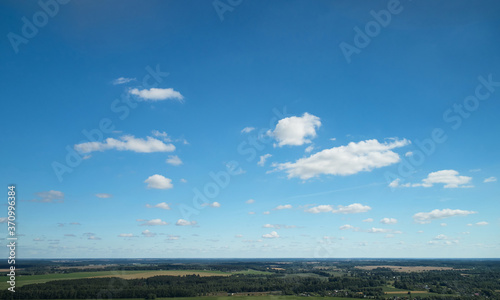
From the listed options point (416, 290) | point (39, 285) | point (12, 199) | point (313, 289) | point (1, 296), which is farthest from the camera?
point (313, 289)

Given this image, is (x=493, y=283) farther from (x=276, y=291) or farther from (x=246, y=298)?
(x=246, y=298)

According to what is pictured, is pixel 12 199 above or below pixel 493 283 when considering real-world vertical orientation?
above

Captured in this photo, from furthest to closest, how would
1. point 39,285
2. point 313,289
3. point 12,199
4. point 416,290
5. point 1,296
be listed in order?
point 313,289
point 416,290
point 39,285
point 1,296
point 12,199

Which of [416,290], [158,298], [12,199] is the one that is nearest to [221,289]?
[158,298]

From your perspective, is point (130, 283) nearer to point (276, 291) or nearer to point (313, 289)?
point (276, 291)

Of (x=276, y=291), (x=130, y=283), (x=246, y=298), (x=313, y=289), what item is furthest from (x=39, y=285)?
(x=313, y=289)

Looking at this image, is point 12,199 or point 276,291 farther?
point 276,291

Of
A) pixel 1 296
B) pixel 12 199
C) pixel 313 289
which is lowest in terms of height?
pixel 313 289
